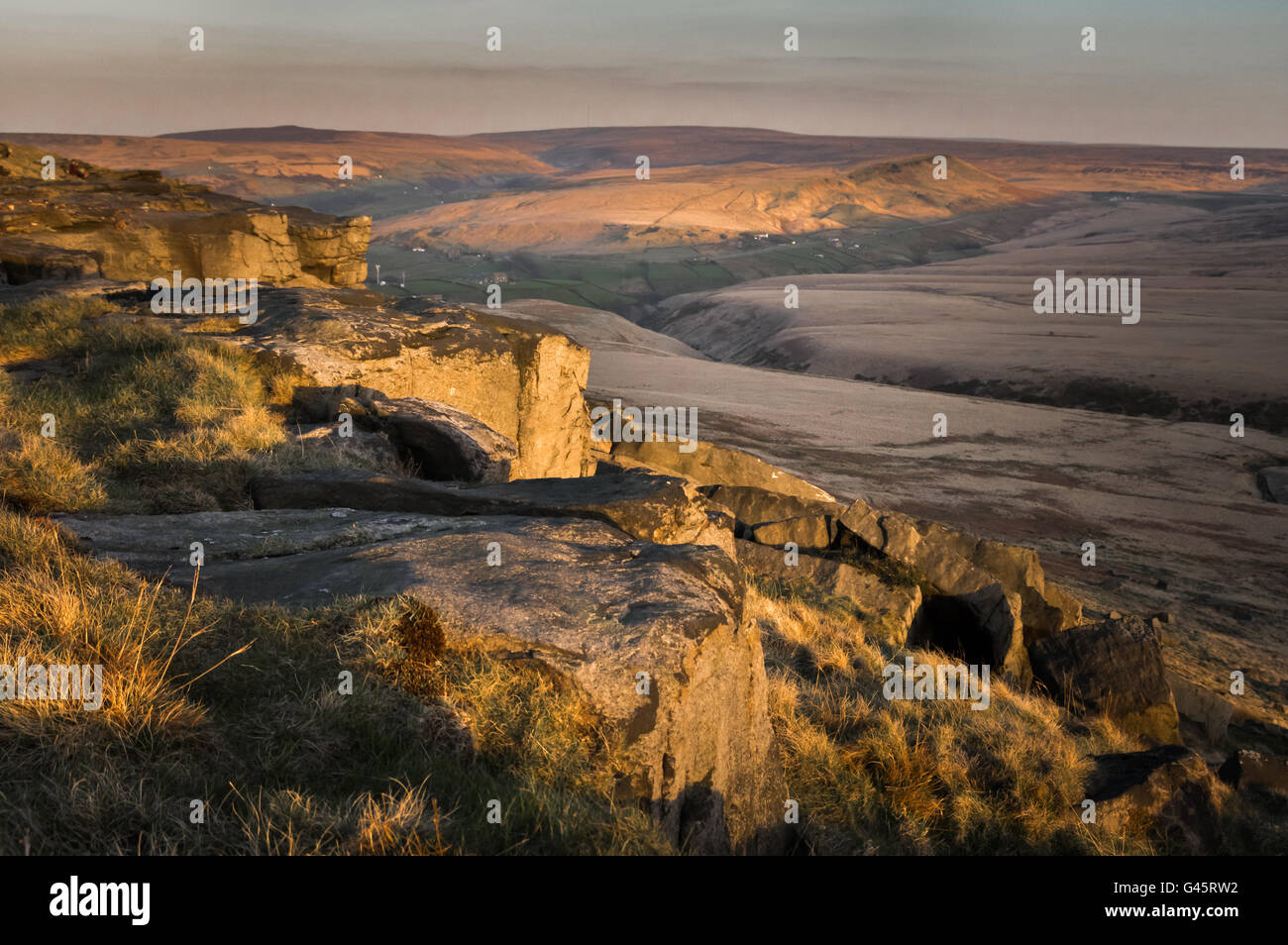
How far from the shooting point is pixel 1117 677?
10414 mm

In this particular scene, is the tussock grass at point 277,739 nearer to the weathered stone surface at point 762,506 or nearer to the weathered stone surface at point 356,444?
the weathered stone surface at point 356,444

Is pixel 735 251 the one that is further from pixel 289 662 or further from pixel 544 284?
pixel 289 662

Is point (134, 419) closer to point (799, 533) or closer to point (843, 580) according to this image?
point (843, 580)

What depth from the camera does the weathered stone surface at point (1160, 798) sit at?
6672 millimetres

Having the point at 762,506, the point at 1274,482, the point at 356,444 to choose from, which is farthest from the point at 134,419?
the point at 1274,482

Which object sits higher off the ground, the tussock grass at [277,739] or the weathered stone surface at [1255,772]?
the tussock grass at [277,739]

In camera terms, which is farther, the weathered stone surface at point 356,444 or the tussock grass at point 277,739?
the weathered stone surface at point 356,444

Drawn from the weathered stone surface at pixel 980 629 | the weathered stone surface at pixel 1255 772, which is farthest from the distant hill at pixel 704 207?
the weathered stone surface at pixel 1255 772

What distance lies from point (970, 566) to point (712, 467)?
7804 mm

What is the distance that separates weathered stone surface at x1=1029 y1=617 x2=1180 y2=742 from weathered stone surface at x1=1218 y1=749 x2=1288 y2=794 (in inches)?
24.8

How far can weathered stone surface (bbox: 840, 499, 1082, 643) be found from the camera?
40.5ft

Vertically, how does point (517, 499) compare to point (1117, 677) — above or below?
above

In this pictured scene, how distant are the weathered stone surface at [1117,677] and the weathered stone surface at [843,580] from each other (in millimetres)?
1884
